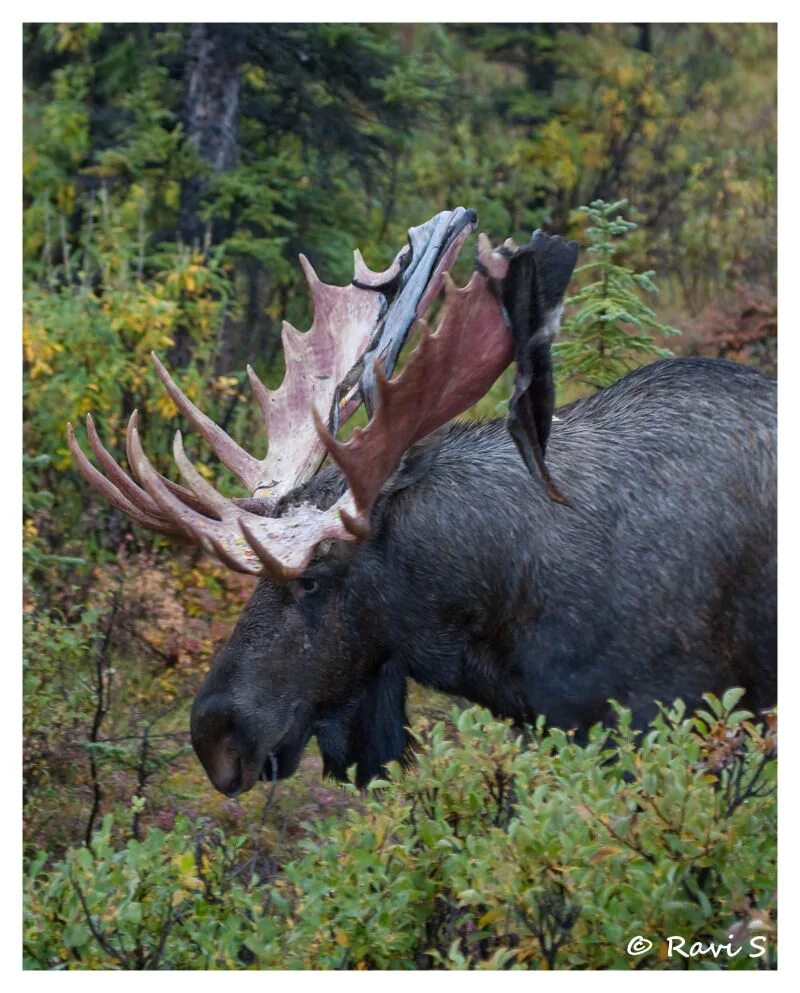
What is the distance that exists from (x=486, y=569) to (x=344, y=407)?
82 centimetres

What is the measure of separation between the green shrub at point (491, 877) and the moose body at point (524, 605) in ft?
1.39

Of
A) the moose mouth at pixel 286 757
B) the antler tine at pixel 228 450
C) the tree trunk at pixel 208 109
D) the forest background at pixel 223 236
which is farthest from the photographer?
the tree trunk at pixel 208 109

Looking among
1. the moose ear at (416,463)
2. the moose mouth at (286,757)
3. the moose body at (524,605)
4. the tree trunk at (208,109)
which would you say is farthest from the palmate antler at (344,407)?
the tree trunk at (208,109)

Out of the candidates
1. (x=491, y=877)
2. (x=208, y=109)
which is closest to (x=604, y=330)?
(x=208, y=109)

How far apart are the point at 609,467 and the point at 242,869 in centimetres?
177

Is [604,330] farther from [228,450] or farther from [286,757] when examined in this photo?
[286,757]

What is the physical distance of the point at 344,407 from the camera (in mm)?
5531

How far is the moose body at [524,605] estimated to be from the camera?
16.7 feet

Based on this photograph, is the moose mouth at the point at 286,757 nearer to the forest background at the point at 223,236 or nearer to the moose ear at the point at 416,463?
the forest background at the point at 223,236

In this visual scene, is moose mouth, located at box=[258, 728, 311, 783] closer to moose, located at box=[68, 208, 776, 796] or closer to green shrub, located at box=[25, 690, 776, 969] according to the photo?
moose, located at box=[68, 208, 776, 796]

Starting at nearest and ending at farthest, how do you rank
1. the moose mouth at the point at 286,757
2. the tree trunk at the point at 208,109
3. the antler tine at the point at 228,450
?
the moose mouth at the point at 286,757, the antler tine at the point at 228,450, the tree trunk at the point at 208,109

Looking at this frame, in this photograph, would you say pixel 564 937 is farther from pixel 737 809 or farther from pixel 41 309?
pixel 41 309

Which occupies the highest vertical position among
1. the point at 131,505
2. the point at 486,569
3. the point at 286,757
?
the point at 131,505

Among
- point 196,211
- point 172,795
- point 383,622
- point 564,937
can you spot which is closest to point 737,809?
point 564,937
